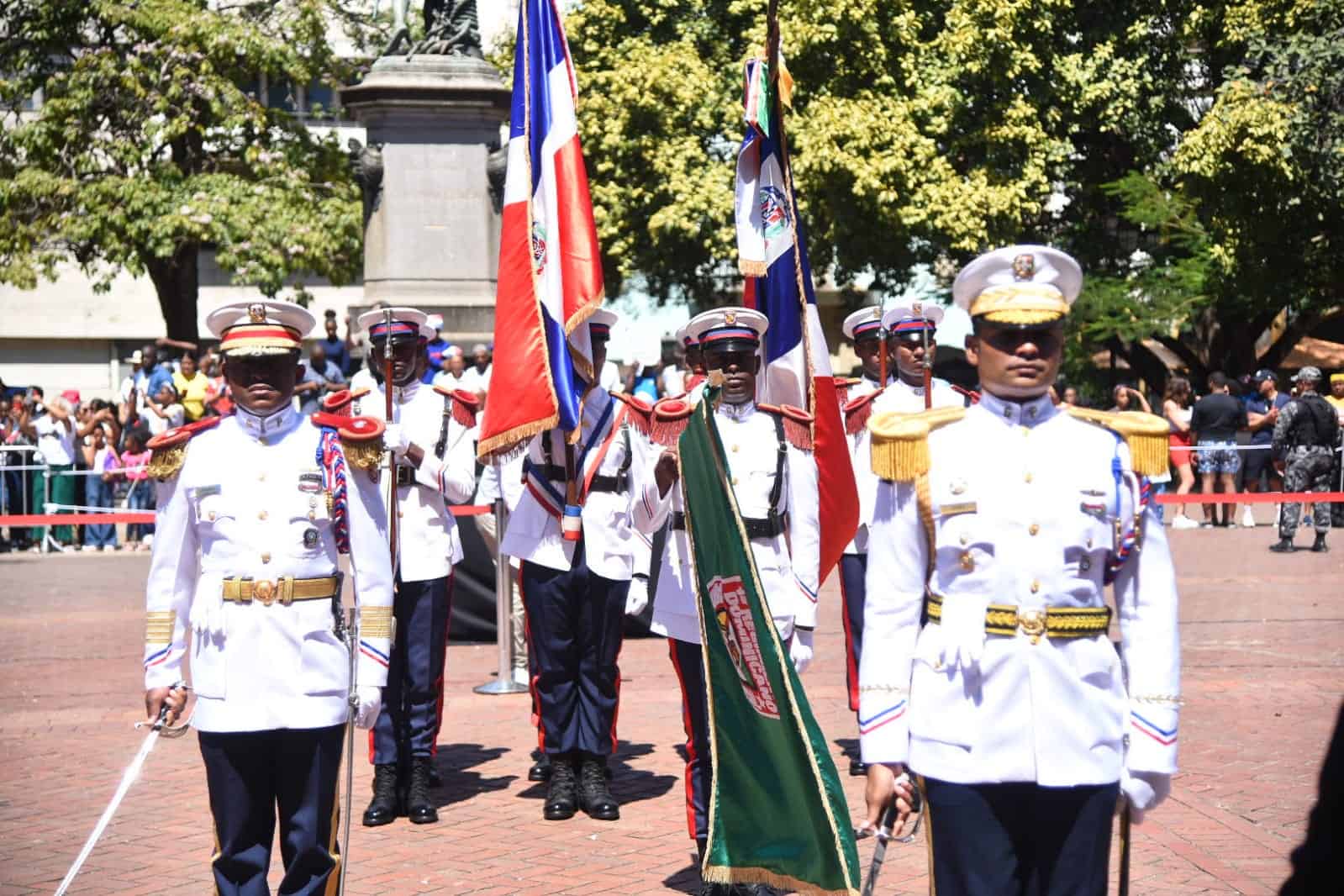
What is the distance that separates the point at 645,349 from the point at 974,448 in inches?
1219

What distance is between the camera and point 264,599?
18.2ft

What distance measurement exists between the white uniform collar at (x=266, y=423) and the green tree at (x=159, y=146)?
25.3m

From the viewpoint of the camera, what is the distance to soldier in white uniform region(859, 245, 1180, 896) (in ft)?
14.3

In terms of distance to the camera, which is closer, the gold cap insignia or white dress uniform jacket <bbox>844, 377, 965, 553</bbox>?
the gold cap insignia

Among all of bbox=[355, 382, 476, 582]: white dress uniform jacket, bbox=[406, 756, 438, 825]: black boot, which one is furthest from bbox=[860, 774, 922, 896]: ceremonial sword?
bbox=[355, 382, 476, 582]: white dress uniform jacket

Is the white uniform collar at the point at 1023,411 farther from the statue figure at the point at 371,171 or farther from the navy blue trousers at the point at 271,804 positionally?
the statue figure at the point at 371,171

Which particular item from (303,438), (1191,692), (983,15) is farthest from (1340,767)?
(983,15)

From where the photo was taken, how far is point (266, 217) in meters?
31.0

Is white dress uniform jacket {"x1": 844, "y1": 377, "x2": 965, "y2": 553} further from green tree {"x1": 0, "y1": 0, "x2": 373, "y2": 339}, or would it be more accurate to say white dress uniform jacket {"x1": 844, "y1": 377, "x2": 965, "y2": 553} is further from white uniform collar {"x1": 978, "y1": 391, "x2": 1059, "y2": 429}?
green tree {"x1": 0, "y1": 0, "x2": 373, "y2": 339}

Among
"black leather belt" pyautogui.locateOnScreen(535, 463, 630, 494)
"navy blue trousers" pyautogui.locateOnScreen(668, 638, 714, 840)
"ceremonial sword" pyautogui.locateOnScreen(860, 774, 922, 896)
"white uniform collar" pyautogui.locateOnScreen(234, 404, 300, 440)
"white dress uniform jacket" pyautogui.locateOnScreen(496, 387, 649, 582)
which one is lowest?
"navy blue trousers" pyautogui.locateOnScreen(668, 638, 714, 840)

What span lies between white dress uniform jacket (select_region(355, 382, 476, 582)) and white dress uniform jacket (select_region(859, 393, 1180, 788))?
4.25 metres

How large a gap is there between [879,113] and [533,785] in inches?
916

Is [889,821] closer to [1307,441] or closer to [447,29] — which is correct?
[447,29]

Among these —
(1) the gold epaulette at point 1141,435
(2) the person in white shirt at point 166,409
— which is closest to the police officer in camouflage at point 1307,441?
(2) the person in white shirt at point 166,409
